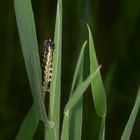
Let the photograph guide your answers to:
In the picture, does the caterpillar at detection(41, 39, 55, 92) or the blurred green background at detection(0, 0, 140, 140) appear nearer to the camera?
the caterpillar at detection(41, 39, 55, 92)

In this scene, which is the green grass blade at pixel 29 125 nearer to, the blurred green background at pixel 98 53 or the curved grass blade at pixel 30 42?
the curved grass blade at pixel 30 42

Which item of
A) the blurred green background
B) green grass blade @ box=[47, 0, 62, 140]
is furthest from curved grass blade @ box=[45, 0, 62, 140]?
the blurred green background

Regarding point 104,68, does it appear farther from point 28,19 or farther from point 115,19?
point 28,19

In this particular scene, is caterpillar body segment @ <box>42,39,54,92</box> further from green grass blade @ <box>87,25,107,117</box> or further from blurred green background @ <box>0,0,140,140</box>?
blurred green background @ <box>0,0,140,140</box>

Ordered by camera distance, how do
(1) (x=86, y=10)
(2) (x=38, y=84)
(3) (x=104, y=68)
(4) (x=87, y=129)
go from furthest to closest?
(3) (x=104, y=68) < (4) (x=87, y=129) < (1) (x=86, y=10) < (2) (x=38, y=84)

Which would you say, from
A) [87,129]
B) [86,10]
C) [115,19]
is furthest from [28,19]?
[115,19]

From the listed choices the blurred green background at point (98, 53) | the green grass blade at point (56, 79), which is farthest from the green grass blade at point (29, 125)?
the blurred green background at point (98, 53)
